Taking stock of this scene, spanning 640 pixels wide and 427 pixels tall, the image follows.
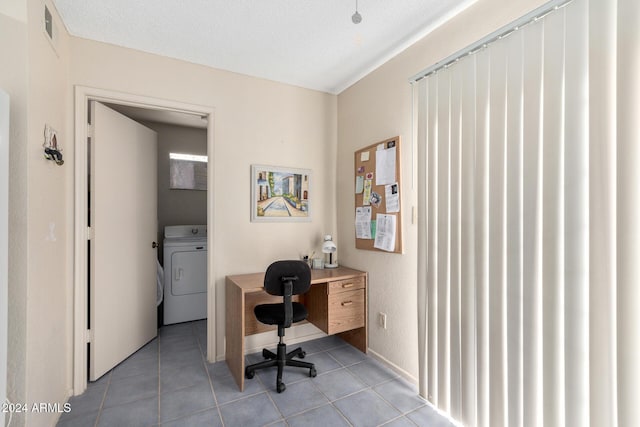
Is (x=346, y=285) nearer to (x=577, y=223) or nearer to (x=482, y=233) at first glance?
(x=482, y=233)

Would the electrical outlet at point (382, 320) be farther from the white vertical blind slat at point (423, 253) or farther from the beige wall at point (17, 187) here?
the beige wall at point (17, 187)

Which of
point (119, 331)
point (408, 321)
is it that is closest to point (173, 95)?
point (119, 331)

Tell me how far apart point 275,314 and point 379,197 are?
1.28 m

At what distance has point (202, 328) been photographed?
3.20 meters

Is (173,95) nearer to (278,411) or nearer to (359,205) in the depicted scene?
(359,205)

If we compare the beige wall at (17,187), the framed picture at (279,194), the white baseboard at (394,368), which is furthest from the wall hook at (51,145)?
the white baseboard at (394,368)

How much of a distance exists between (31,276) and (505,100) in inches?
102

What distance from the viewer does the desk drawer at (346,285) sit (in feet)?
7.92

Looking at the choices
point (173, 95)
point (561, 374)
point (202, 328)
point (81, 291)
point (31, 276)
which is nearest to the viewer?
point (561, 374)

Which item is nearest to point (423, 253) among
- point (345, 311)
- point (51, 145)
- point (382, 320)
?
point (382, 320)

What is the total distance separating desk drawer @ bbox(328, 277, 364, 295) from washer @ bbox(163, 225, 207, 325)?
184cm

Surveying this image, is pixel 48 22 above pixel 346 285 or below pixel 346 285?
above

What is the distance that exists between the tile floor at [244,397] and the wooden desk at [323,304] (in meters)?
0.23

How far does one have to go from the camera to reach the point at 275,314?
2154mm
